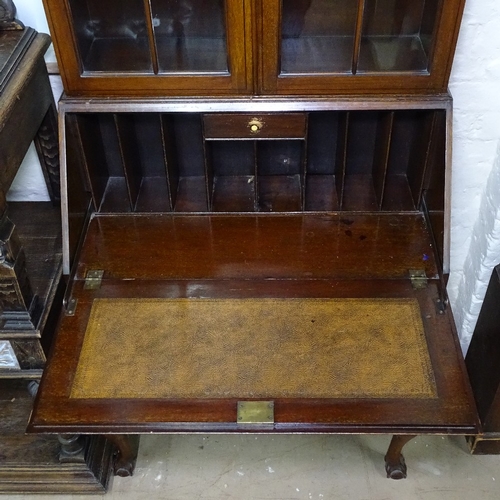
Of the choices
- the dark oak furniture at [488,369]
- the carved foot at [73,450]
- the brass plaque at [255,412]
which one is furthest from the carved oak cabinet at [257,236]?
the dark oak furniture at [488,369]

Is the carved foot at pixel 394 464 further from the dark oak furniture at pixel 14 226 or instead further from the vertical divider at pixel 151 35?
the vertical divider at pixel 151 35

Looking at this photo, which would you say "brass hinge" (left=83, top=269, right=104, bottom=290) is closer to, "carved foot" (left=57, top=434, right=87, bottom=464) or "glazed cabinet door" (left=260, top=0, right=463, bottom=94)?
"carved foot" (left=57, top=434, right=87, bottom=464)

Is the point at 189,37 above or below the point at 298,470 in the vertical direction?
above

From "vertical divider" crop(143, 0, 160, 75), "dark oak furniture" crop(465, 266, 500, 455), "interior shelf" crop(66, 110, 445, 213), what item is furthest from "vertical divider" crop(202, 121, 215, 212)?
"dark oak furniture" crop(465, 266, 500, 455)

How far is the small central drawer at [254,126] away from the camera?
4.29 ft

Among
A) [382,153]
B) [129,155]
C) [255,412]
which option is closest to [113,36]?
[129,155]

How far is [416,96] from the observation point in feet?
4.17

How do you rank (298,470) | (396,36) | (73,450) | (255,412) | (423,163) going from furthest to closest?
(298,470) < (73,450) < (423,163) < (396,36) < (255,412)

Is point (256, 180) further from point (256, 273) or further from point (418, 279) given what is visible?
point (418, 279)

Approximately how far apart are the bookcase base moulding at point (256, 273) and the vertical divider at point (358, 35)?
7 centimetres

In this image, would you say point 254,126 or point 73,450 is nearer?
point 254,126

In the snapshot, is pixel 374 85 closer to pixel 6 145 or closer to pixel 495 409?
pixel 6 145

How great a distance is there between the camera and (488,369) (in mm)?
1599

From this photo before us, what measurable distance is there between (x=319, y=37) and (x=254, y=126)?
0.73 feet
